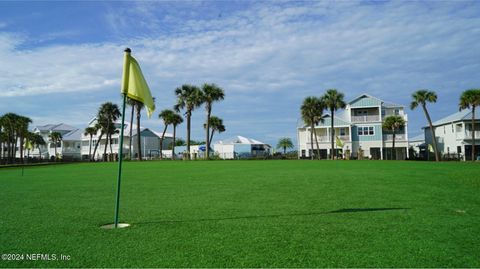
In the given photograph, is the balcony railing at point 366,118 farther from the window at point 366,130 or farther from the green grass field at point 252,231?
the green grass field at point 252,231

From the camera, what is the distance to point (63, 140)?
90.8m

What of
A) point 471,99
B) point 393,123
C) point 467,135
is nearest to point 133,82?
point 471,99

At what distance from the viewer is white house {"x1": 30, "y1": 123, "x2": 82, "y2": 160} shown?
91.1m

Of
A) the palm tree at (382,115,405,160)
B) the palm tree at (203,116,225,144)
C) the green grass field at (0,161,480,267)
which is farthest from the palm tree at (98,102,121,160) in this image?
the green grass field at (0,161,480,267)

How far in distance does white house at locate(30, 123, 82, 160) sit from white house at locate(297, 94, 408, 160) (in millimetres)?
55989

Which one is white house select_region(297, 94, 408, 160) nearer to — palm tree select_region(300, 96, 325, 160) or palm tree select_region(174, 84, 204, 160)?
palm tree select_region(300, 96, 325, 160)

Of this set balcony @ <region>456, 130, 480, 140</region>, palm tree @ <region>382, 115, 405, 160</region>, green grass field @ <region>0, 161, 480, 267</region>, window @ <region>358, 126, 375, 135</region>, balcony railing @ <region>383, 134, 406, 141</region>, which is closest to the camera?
green grass field @ <region>0, 161, 480, 267</region>

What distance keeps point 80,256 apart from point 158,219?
109 inches

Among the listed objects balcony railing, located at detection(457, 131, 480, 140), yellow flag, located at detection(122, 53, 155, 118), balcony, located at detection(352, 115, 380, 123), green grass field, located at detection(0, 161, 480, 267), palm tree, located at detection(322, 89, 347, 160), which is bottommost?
green grass field, located at detection(0, 161, 480, 267)

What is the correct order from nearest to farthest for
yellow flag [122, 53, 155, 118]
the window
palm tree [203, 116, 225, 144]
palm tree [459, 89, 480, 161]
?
yellow flag [122, 53, 155, 118] < palm tree [459, 89, 480, 161] < the window < palm tree [203, 116, 225, 144]

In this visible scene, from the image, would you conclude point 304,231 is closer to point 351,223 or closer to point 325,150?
point 351,223

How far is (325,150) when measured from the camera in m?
67.6

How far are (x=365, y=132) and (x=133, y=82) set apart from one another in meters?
60.6

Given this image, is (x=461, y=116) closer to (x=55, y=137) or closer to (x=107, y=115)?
(x=107, y=115)
